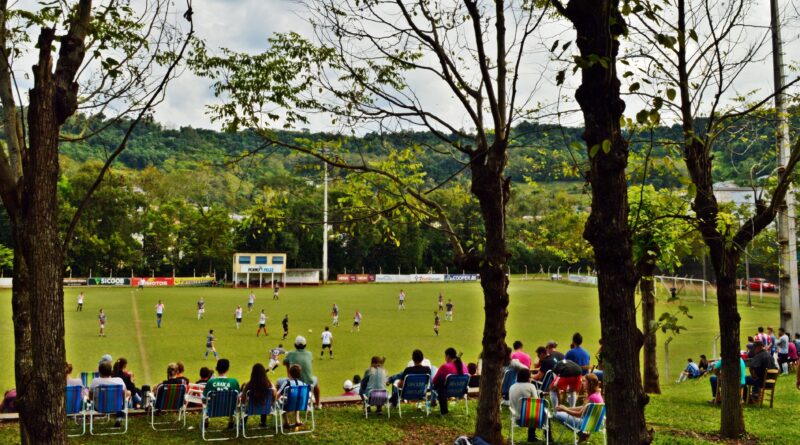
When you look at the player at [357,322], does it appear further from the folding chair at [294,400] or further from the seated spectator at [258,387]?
the seated spectator at [258,387]

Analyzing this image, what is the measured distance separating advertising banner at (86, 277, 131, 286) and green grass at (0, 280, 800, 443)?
33.3ft

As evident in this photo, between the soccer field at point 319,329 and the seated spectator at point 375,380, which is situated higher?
the seated spectator at point 375,380

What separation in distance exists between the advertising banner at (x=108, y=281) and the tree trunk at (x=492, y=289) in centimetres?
5706

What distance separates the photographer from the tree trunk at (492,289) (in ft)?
26.2

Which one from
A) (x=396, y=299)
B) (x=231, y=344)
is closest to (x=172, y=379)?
(x=231, y=344)

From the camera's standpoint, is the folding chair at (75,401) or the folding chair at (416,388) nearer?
the folding chair at (75,401)

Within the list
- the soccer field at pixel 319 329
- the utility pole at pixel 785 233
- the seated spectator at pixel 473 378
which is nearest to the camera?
the seated spectator at pixel 473 378

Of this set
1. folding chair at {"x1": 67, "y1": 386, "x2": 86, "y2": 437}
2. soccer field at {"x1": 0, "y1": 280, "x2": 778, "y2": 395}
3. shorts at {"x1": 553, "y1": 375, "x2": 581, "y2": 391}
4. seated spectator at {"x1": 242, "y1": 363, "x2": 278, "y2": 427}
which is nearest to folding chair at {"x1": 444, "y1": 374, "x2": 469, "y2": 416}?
shorts at {"x1": 553, "y1": 375, "x2": 581, "y2": 391}

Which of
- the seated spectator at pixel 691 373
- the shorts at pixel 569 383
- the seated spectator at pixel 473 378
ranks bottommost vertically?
the seated spectator at pixel 691 373

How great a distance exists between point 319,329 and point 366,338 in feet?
11.8

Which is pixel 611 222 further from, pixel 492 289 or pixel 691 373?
pixel 691 373

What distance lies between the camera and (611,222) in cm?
399

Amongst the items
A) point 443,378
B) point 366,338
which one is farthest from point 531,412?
point 366,338

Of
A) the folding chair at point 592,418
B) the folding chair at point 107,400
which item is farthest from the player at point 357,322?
the folding chair at point 592,418
